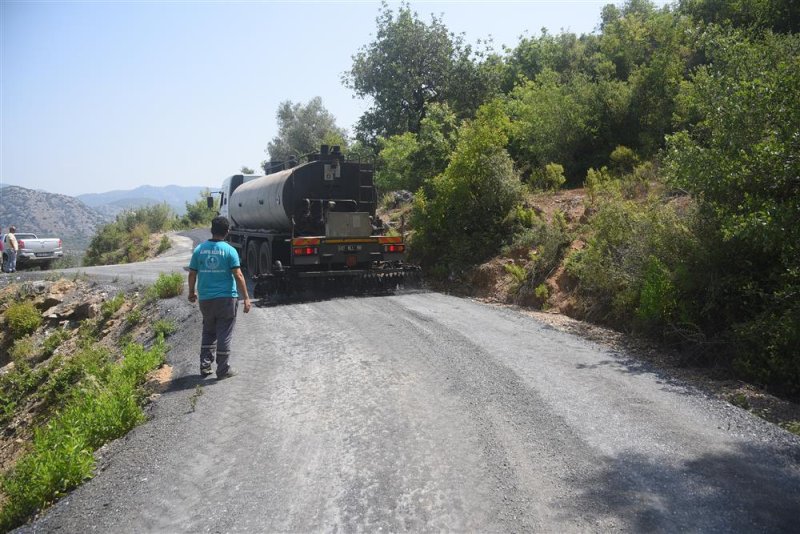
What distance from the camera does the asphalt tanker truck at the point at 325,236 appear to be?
12867 millimetres

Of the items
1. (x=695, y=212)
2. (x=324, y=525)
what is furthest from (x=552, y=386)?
(x=695, y=212)

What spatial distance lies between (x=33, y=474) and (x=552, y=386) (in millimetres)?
5207

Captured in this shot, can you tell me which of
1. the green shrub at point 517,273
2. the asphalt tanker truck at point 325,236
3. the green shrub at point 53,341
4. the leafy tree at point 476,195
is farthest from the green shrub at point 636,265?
the green shrub at point 53,341

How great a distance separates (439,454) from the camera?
4.66m

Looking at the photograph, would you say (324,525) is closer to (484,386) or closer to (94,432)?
(484,386)

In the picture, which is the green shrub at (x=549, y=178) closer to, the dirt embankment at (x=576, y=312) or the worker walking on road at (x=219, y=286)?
the dirt embankment at (x=576, y=312)

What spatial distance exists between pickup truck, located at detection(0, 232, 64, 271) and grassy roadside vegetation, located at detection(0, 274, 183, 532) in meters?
6.93

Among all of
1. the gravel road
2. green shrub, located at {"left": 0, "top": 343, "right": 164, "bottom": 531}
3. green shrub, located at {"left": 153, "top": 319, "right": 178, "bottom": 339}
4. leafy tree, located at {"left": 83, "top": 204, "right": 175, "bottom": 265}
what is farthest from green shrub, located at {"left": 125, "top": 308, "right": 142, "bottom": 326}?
leafy tree, located at {"left": 83, "top": 204, "right": 175, "bottom": 265}

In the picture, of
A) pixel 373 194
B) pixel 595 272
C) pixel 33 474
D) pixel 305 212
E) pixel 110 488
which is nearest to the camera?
pixel 110 488

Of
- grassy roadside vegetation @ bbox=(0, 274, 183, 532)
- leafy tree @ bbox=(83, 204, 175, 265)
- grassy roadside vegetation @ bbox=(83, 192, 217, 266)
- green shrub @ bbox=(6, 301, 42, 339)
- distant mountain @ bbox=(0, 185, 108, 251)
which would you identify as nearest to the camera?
grassy roadside vegetation @ bbox=(0, 274, 183, 532)

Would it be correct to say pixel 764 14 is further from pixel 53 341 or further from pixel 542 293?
pixel 53 341

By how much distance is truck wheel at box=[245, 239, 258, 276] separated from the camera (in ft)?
49.1

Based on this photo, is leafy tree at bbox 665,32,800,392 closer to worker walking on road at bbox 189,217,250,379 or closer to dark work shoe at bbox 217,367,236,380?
worker walking on road at bbox 189,217,250,379

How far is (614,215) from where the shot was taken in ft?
34.4
